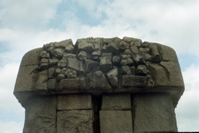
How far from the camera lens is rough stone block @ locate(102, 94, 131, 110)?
16.0 feet

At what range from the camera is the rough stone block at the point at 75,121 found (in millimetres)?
4703

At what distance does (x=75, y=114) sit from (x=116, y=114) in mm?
680

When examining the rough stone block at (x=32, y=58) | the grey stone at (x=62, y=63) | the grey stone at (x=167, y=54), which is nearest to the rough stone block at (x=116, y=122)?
the grey stone at (x=62, y=63)

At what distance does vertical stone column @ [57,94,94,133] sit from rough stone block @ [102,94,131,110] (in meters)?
0.26

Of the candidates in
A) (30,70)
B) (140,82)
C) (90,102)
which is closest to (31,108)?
(30,70)

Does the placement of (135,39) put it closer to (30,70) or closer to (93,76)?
(93,76)

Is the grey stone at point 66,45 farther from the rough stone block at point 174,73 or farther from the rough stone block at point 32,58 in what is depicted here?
the rough stone block at point 174,73

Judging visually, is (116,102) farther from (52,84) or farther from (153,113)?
(52,84)

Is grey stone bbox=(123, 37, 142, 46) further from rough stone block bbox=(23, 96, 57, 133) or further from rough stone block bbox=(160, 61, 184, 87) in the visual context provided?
rough stone block bbox=(23, 96, 57, 133)

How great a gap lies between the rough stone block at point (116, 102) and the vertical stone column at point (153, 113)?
127 millimetres

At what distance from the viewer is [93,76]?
189 inches

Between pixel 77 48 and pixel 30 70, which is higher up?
pixel 77 48

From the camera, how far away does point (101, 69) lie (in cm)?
491

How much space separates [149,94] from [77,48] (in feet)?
4.90
